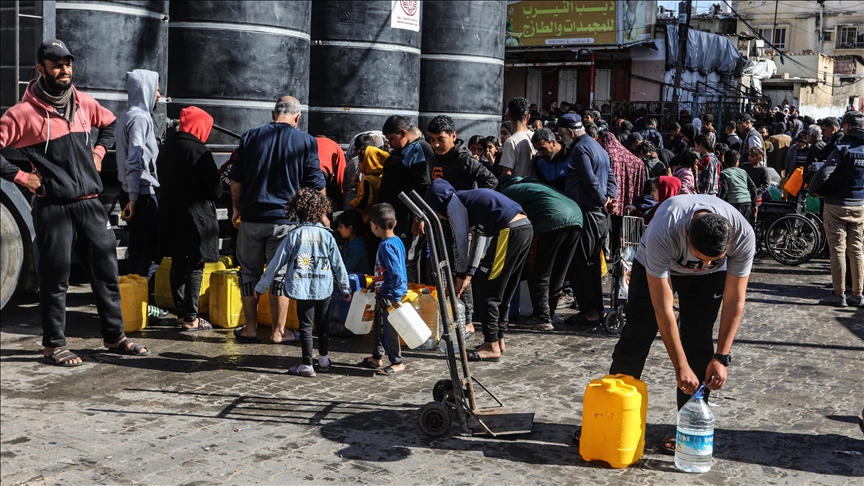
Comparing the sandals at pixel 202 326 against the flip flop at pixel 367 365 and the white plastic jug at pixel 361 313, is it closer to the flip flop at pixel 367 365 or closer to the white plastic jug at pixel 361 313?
the white plastic jug at pixel 361 313

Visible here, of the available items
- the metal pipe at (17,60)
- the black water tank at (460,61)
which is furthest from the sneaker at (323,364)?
the black water tank at (460,61)

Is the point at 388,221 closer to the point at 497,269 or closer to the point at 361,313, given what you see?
the point at 497,269

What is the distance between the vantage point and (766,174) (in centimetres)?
1312

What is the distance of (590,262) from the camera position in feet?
27.6

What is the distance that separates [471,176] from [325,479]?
375 cm

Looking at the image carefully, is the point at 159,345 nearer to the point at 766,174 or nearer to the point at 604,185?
the point at 604,185

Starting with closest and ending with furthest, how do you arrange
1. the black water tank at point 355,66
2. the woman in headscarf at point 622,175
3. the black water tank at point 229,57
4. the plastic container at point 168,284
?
the plastic container at point 168,284 → the black water tank at point 229,57 → the woman in headscarf at point 622,175 → the black water tank at point 355,66

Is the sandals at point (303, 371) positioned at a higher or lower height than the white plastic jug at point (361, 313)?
lower

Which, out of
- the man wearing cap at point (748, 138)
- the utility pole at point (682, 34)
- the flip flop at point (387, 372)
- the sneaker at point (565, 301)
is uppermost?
the utility pole at point (682, 34)

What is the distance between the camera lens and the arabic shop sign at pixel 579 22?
98.3 feet

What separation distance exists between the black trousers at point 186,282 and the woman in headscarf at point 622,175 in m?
3.97

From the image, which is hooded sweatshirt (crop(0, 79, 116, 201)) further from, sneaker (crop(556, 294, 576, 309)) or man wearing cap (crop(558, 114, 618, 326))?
sneaker (crop(556, 294, 576, 309))

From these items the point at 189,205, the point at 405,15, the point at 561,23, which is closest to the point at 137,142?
the point at 189,205

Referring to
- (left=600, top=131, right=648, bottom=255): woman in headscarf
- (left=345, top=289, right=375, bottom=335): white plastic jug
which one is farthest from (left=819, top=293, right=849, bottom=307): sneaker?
(left=345, top=289, right=375, bottom=335): white plastic jug
